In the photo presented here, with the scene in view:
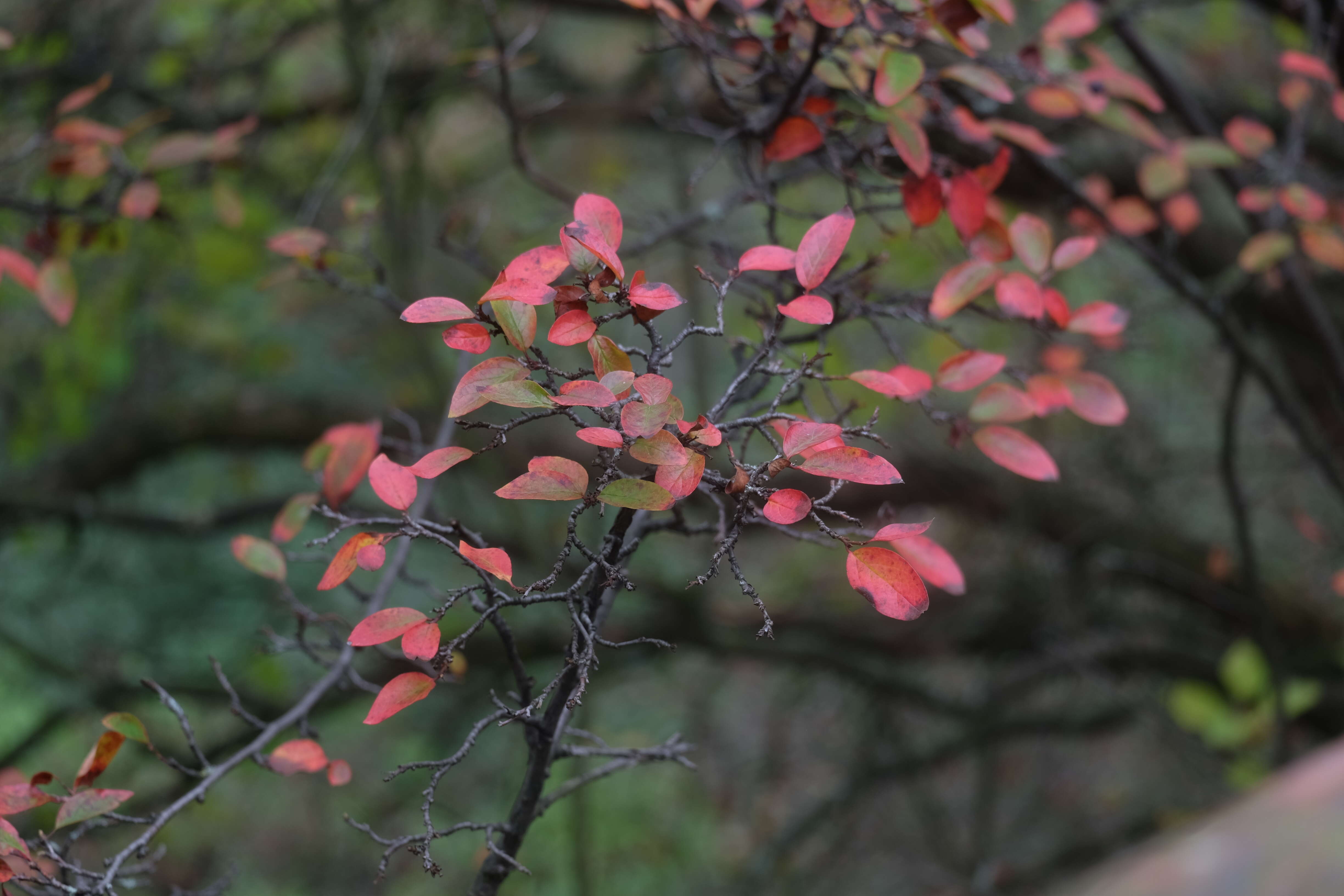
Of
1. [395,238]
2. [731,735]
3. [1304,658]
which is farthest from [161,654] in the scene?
[1304,658]

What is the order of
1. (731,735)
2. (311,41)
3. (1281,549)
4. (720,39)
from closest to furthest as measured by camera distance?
(720,39) → (311,41) → (1281,549) → (731,735)

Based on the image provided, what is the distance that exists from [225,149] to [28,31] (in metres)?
1.13

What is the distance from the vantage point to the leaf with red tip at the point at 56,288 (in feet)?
3.86

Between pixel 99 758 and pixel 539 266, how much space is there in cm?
59

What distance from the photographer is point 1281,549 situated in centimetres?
310

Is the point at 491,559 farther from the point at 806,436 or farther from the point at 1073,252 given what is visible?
the point at 1073,252

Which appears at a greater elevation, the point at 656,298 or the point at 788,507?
the point at 656,298

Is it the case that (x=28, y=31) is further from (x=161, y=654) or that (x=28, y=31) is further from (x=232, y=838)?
(x=232, y=838)

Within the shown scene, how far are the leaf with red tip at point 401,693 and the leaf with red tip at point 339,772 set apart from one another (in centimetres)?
26

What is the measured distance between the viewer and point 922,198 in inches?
35.9

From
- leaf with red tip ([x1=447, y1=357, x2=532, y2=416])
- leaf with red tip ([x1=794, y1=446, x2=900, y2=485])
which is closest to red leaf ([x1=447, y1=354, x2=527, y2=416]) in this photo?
leaf with red tip ([x1=447, y1=357, x2=532, y2=416])

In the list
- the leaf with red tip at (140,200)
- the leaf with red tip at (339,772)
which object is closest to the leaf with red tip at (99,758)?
the leaf with red tip at (339,772)

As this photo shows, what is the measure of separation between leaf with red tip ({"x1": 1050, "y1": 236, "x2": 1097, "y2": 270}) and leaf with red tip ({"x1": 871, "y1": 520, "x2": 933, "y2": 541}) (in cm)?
49

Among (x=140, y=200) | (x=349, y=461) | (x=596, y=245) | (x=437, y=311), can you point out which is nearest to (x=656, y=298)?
(x=596, y=245)
